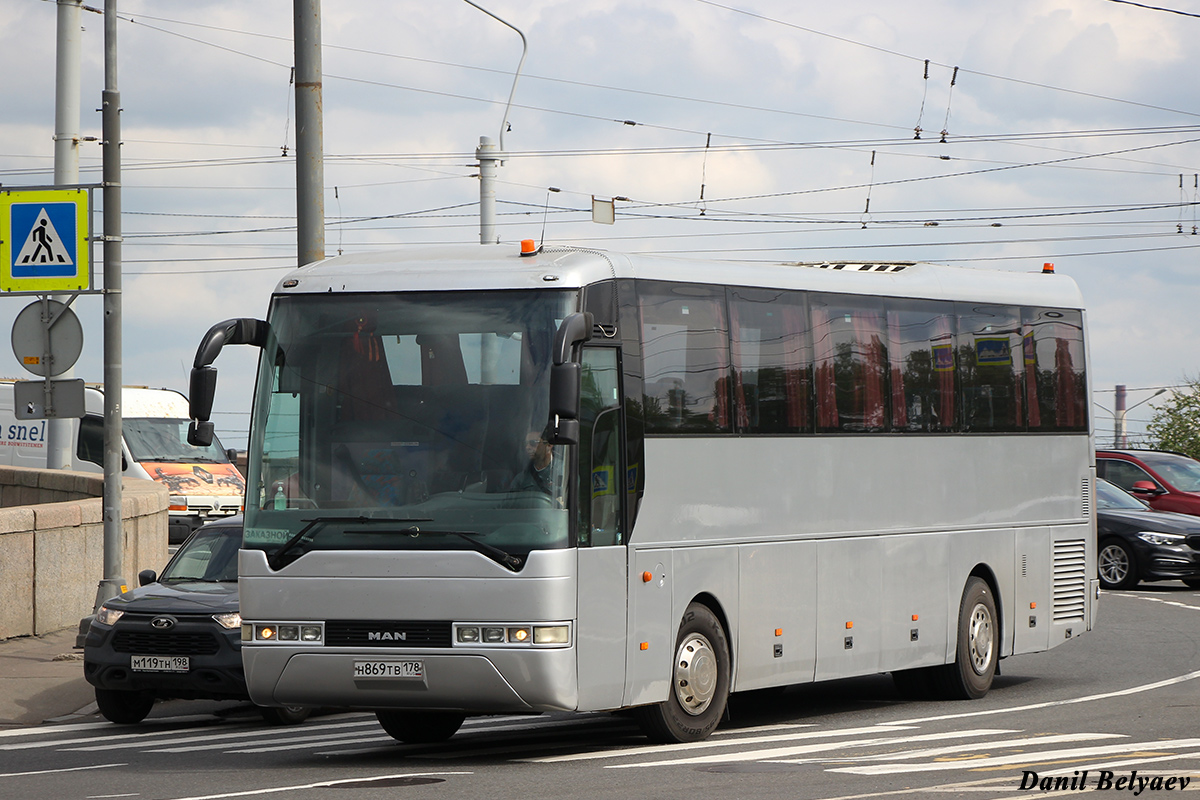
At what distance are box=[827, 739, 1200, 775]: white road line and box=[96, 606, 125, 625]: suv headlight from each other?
631 centimetres

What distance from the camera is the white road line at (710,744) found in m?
11.3

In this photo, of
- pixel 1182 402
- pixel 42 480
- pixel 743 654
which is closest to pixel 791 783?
pixel 743 654

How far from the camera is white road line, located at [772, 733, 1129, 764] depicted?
10.9 metres

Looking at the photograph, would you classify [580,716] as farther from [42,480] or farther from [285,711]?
[42,480]

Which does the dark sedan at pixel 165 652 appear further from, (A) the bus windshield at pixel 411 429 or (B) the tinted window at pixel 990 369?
(B) the tinted window at pixel 990 369

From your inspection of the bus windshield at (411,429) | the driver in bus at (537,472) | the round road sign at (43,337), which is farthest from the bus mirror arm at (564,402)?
the round road sign at (43,337)

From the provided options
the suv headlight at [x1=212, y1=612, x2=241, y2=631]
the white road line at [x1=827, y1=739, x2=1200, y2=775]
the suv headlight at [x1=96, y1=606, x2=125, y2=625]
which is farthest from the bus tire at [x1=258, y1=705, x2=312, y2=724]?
the white road line at [x1=827, y1=739, x2=1200, y2=775]

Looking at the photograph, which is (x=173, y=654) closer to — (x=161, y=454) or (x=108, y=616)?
(x=108, y=616)

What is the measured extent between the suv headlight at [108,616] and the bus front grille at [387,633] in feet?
12.2

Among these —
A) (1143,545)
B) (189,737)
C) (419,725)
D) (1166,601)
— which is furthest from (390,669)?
(1143,545)

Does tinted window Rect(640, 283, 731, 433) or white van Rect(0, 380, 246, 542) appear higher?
tinted window Rect(640, 283, 731, 433)

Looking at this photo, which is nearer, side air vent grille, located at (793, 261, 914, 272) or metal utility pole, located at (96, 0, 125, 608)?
side air vent grille, located at (793, 261, 914, 272)

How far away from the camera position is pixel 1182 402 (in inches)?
2007

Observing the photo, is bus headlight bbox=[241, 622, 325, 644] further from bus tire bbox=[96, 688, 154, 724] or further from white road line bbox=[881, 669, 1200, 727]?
white road line bbox=[881, 669, 1200, 727]
